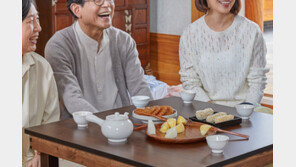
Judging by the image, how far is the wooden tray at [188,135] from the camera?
6.91 ft

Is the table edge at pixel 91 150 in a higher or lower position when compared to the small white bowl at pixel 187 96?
lower

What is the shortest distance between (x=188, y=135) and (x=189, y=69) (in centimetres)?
129

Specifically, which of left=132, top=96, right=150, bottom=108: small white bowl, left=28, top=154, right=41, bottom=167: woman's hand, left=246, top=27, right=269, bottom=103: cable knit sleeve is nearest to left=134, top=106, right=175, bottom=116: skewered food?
left=132, top=96, right=150, bottom=108: small white bowl

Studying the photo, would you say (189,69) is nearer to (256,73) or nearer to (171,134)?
(256,73)

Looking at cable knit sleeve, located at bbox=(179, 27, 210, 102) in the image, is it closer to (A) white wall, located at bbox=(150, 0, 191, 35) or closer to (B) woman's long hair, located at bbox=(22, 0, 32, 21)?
(B) woman's long hair, located at bbox=(22, 0, 32, 21)

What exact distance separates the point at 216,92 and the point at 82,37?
960 millimetres

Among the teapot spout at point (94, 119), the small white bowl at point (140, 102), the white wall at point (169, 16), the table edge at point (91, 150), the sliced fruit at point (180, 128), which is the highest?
the white wall at point (169, 16)

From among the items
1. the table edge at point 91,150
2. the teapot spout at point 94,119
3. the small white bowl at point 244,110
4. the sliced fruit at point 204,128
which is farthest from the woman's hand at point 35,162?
the small white bowl at point 244,110

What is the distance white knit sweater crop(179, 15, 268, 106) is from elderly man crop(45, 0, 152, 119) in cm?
36

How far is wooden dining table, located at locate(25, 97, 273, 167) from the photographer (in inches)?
76.0

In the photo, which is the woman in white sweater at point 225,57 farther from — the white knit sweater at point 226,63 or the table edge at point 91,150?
the table edge at point 91,150

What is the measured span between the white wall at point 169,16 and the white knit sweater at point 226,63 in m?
2.38

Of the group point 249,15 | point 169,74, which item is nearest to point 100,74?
point 249,15

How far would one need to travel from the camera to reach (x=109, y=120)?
210cm
